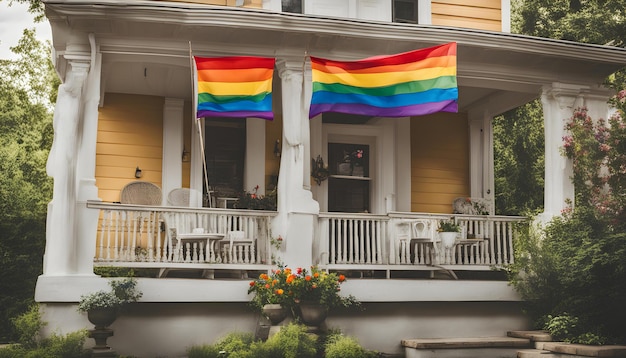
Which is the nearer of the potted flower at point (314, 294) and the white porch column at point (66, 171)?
the white porch column at point (66, 171)

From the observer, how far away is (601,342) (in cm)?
1002

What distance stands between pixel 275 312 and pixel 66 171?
3.29m

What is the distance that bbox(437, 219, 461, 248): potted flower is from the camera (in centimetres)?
1134

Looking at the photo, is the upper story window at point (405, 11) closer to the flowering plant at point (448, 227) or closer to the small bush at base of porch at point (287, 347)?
the flowering plant at point (448, 227)

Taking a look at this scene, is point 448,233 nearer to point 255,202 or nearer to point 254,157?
Answer: point 255,202

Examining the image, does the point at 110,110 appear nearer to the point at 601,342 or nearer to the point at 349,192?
the point at 349,192

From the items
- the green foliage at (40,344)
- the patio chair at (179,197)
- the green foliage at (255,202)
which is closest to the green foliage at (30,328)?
the green foliage at (40,344)

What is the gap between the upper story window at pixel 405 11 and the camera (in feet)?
44.5

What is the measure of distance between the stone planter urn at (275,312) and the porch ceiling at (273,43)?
3.59 metres

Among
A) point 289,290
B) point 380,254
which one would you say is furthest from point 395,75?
point 289,290

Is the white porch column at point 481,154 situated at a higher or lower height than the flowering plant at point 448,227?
higher

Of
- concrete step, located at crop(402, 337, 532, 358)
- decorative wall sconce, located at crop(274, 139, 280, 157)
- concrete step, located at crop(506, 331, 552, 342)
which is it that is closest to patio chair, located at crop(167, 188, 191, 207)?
decorative wall sconce, located at crop(274, 139, 280, 157)

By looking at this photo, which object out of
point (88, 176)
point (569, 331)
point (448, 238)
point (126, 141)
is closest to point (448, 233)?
point (448, 238)

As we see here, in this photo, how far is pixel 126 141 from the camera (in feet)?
43.2
